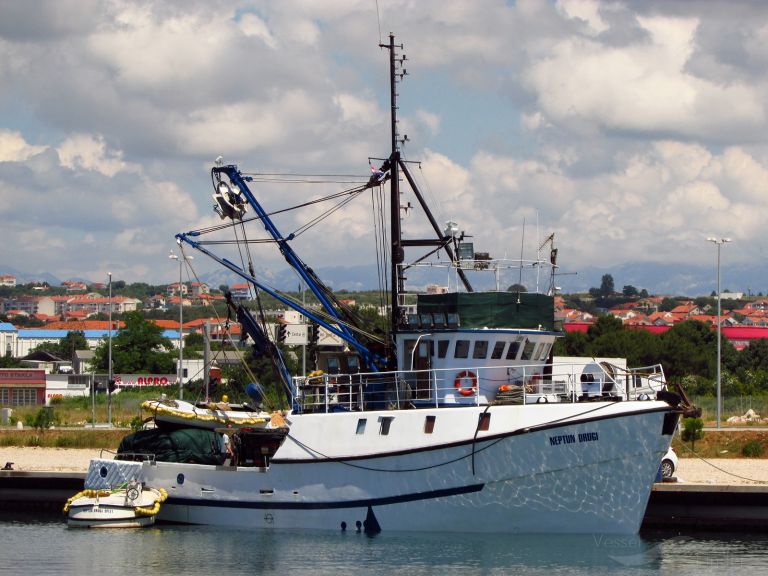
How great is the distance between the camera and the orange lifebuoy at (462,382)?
1173 inches

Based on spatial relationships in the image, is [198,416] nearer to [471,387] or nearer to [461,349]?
[461,349]

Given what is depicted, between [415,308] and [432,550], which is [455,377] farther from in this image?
[432,550]

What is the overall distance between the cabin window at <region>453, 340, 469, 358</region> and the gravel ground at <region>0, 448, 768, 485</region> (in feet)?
26.1

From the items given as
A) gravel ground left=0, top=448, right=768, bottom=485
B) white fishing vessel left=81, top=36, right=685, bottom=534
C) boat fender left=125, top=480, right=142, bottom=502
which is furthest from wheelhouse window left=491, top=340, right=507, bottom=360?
boat fender left=125, top=480, right=142, bottom=502

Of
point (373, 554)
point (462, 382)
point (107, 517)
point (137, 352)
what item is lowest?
point (373, 554)

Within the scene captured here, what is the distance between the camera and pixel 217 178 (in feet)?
113

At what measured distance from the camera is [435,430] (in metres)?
29.1

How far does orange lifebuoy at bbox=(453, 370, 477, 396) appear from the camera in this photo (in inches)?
1173

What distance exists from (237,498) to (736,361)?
74838 millimetres

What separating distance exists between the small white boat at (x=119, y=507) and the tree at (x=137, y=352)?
68.3m

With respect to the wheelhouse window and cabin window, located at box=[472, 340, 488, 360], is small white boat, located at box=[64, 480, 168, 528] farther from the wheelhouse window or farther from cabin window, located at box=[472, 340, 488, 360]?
the wheelhouse window

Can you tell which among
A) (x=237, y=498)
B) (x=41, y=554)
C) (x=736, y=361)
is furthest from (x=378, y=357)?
(x=736, y=361)

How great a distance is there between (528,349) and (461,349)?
5.29ft

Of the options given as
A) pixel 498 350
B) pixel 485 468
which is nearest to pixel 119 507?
pixel 485 468
